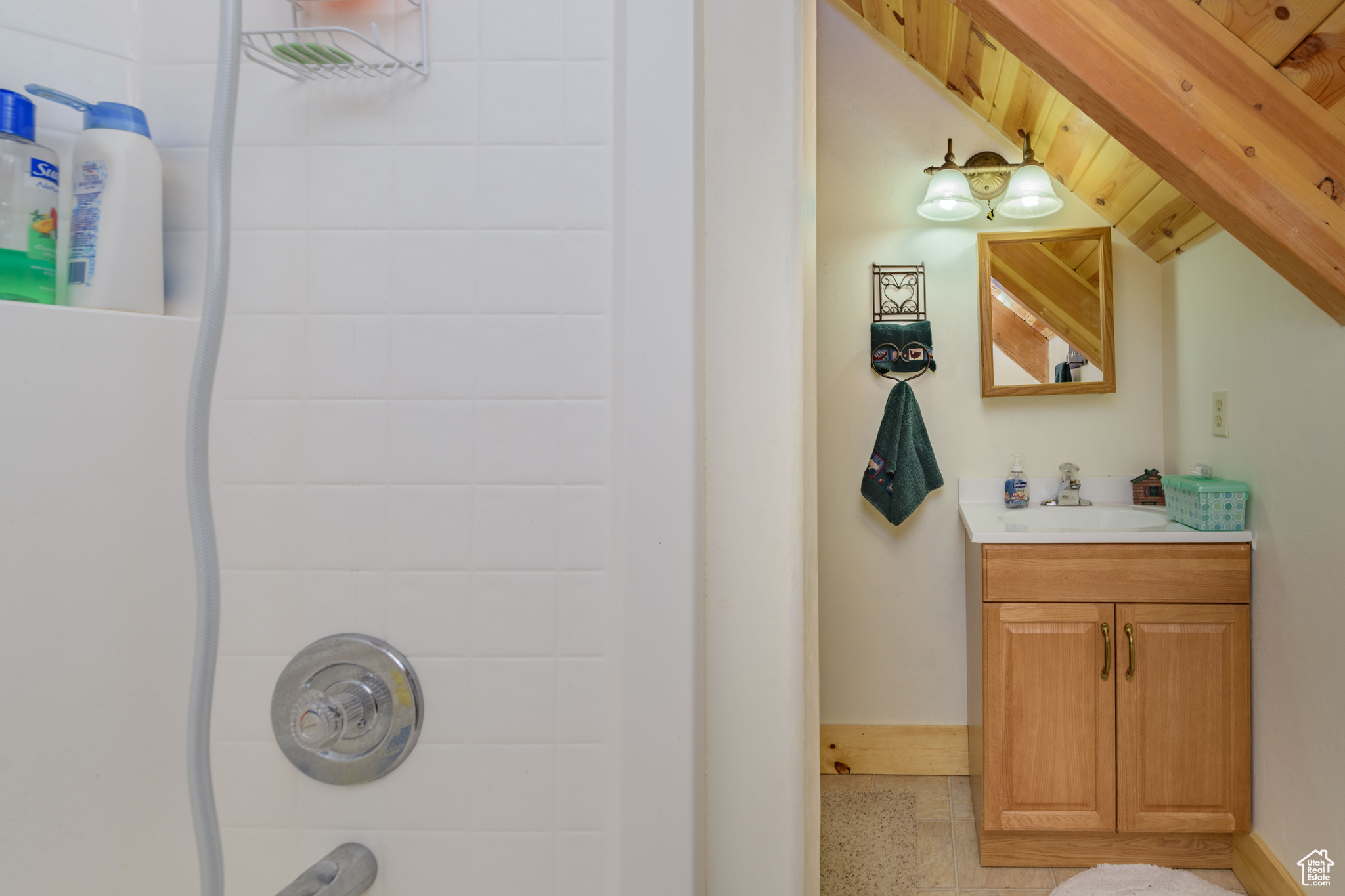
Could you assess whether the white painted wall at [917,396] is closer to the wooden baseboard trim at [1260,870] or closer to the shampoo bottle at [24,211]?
the wooden baseboard trim at [1260,870]

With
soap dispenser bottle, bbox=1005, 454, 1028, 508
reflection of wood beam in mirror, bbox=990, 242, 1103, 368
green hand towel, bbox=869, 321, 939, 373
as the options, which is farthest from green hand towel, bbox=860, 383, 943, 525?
reflection of wood beam in mirror, bbox=990, 242, 1103, 368

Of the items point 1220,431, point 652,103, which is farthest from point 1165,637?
point 652,103

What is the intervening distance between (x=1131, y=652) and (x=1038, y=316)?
105 cm

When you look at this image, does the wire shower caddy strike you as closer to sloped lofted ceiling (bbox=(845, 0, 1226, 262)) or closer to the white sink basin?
sloped lofted ceiling (bbox=(845, 0, 1226, 262))

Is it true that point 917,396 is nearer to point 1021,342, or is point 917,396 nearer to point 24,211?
point 1021,342

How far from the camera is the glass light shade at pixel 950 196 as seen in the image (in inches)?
84.8

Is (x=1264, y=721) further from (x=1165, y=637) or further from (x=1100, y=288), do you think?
(x=1100, y=288)

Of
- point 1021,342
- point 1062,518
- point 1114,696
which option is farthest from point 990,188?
point 1114,696

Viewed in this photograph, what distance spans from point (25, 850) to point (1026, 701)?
75.9 inches

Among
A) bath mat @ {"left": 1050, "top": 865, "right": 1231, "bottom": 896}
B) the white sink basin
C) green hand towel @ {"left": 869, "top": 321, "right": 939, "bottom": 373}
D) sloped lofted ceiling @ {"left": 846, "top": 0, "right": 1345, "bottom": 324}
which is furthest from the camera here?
green hand towel @ {"left": 869, "top": 321, "right": 939, "bottom": 373}

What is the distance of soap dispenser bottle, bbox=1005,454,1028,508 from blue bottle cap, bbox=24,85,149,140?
225cm

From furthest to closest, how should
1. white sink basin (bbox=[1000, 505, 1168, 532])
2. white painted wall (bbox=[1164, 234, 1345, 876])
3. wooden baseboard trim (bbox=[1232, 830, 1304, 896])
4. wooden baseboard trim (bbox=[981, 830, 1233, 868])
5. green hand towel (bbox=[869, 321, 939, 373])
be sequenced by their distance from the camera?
green hand towel (bbox=[869, 321, 939, 373]) < white sink basin (bbox=[1000, 505, 1168, 532]) < wooden baseboard trim (bbox=[981, 830, 1233, 868]) < wooden baseboard trim (bbox=[1232, 830, 1304, 896]) < white painted wall (bbox=[1164, 234, 1345, 876])

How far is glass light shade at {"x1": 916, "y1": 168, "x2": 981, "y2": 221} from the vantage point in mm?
2154

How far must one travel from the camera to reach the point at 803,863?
0.84m
